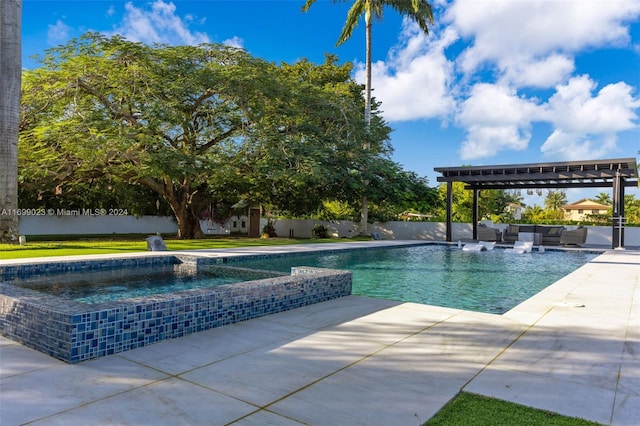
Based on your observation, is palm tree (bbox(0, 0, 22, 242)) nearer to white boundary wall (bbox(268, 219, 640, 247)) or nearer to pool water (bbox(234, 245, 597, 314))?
pool water (bbox(234, 245, 597, 314))

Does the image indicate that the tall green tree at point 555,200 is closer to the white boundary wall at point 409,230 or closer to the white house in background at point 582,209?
the white house in background at point 582,209

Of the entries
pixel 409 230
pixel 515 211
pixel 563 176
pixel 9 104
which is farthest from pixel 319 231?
pixel 9 104

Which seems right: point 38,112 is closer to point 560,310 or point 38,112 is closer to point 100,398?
point 100,398

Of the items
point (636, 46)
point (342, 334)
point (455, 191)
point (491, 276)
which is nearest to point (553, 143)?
point (455, 191)

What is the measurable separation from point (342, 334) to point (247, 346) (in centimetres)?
→ 98

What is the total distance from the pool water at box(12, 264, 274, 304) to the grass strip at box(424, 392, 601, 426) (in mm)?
5416

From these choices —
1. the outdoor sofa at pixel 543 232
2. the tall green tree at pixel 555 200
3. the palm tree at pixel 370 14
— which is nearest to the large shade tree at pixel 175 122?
the palm tree at pixel 370 14

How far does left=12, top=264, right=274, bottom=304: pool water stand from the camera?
23.5 ft

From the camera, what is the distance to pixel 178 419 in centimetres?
247

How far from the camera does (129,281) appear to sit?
843 centimetres

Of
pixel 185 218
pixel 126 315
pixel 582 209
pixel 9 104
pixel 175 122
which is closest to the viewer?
pixel 126 315

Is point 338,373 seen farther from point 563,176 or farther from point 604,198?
point 604,198

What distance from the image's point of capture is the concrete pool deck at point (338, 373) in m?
2.59

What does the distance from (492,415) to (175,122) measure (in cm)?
1518
